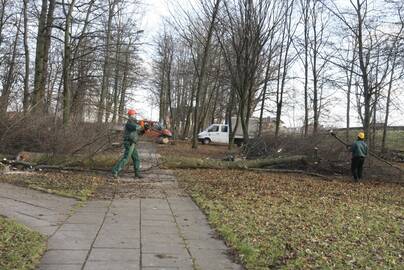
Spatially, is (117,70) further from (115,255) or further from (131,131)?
(115,255)

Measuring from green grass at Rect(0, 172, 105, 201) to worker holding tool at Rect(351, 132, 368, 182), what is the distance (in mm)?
8244

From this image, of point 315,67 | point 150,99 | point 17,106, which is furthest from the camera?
point 150,99

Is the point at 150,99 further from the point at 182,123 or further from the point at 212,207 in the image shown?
the point at 212,207

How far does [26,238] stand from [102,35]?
728 inches

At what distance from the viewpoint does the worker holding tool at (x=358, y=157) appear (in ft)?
51.0

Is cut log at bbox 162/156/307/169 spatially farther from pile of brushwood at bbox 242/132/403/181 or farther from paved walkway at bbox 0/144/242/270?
paved walkway at bbox 0/144/242/270

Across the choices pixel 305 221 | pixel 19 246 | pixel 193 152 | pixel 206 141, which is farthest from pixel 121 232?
pixel 206 141

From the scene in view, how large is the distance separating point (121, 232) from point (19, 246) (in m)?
1.57

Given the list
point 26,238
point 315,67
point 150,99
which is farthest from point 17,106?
point 150,99

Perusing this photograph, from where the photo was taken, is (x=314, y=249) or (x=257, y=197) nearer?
(x=314, y=249)

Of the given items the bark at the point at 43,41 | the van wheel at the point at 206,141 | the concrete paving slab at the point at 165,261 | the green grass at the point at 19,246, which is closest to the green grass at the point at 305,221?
the concrete paving slab at the point at 165,261

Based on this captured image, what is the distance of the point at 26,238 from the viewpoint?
5941mm

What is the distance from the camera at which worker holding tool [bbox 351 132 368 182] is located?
15555mm

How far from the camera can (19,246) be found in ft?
18.3
